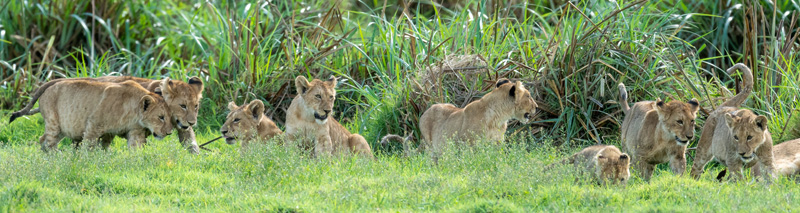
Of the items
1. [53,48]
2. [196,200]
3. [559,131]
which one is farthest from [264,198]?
[53,48]

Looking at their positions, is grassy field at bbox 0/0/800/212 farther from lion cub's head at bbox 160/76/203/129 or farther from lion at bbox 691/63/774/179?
lion cub's head at bbox 160/76/203/129

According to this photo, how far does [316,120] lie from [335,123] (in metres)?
0.46

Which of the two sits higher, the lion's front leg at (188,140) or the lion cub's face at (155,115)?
the lion cub's face at (155,115)

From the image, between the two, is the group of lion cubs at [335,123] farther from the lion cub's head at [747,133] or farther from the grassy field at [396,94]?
the grassy field at [396,94]

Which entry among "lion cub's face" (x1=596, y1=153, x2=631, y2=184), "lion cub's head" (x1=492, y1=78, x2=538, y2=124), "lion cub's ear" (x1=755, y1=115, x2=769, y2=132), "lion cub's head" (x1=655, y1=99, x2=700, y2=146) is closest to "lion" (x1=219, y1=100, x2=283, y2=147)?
"lion cub's head" (x1=492, y1=78, x2=538, y2=124)

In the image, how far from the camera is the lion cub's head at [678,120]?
7.71 meters

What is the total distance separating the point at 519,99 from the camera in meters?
8.64

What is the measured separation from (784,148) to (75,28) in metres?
10.5

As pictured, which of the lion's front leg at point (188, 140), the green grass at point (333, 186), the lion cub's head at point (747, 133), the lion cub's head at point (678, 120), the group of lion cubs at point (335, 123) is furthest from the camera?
the lion's front leg at point (188, 140)

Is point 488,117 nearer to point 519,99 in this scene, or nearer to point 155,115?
point 519,99

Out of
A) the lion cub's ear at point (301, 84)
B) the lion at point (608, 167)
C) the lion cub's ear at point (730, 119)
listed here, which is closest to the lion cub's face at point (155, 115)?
the lion cub's ear at point (301, 84)

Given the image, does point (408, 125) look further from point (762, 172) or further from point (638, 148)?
point (762, 172)

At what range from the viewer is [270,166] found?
7844mm

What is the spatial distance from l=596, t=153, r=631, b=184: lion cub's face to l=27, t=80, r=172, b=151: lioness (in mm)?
4053
